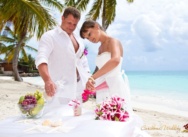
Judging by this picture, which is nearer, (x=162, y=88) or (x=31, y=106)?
(x=31, y=106)

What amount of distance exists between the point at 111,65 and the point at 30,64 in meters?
42.6

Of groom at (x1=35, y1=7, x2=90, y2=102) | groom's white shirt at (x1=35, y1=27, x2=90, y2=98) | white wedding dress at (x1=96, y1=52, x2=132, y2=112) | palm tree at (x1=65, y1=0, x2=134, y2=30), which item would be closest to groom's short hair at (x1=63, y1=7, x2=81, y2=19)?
groom at (x1=35, y1=7, x2=90, y2=102)

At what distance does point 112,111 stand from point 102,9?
13.6 meters

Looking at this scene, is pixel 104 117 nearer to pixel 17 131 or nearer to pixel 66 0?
pixel 17 131

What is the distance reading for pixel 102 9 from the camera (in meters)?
15.6

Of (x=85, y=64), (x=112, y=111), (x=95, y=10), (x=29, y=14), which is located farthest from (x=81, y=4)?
(x=112, y=111)

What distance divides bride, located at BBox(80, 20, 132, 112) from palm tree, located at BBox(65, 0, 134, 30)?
453 inches

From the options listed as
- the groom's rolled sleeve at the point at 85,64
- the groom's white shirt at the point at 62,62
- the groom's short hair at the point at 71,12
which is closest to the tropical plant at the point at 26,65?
the groom's rolled sleeve at the point at 85,64

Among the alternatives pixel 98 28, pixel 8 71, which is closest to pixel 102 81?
pixel 98 28

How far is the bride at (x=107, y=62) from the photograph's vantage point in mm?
2787

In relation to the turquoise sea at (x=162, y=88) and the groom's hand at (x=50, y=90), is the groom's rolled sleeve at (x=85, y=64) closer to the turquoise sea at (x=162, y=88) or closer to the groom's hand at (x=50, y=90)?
the groom's hand at (x=50, y=90)

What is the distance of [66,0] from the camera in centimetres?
1634

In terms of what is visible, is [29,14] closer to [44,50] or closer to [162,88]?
[44,50]

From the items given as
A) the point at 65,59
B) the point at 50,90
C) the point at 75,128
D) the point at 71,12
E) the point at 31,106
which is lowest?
the point at 75,128
